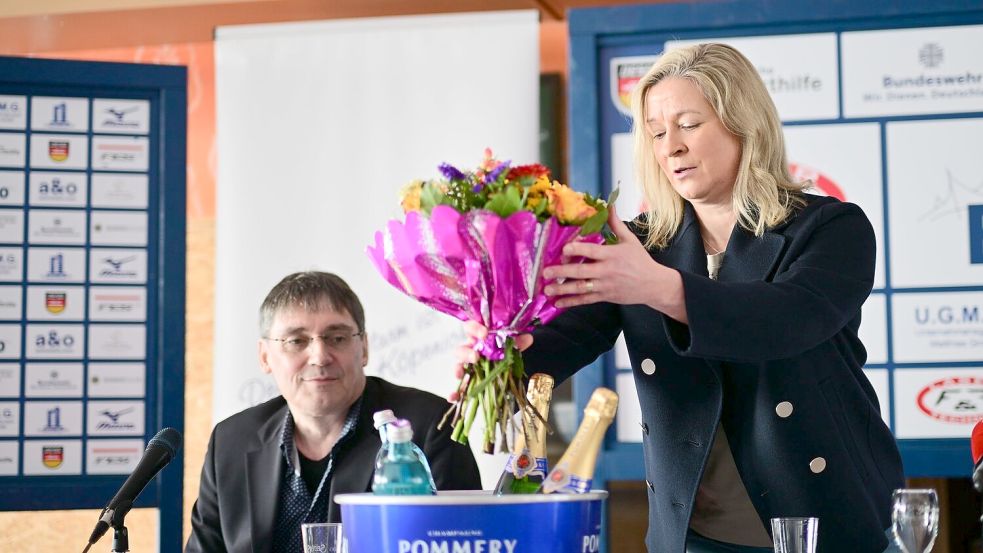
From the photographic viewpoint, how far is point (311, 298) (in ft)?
8.45

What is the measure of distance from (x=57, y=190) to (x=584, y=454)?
2607 millimetres

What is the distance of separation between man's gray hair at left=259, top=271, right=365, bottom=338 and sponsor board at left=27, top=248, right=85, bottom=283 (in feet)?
3.69

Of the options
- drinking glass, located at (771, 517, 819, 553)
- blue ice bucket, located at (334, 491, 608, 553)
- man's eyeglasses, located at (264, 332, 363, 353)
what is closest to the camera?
blue ice bucket, located at (334, 491, 608, 553)

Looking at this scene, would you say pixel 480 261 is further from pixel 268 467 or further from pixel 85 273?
pixel 85 273

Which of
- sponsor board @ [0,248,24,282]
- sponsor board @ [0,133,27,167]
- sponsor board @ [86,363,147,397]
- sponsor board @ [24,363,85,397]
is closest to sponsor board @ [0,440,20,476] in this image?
sponsor board @ [24,363,85,397]

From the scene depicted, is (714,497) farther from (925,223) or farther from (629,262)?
(925,223)

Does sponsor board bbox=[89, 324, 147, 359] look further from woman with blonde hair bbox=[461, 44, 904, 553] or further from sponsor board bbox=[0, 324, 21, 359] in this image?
woman with blonde hair bbox=[461, 44, 904, 553]

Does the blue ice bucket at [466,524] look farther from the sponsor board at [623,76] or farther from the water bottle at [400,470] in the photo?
the sponsor board at [623,76]

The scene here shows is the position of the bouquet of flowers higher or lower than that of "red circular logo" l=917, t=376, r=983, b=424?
higher

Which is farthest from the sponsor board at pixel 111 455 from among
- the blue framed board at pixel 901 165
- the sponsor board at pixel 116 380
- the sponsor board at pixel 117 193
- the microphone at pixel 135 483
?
the microphone at pixel 135 483

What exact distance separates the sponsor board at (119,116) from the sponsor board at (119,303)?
1.54 ft

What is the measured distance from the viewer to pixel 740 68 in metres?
1.77

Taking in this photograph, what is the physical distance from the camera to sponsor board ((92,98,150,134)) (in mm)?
3521

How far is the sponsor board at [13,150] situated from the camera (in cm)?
349
